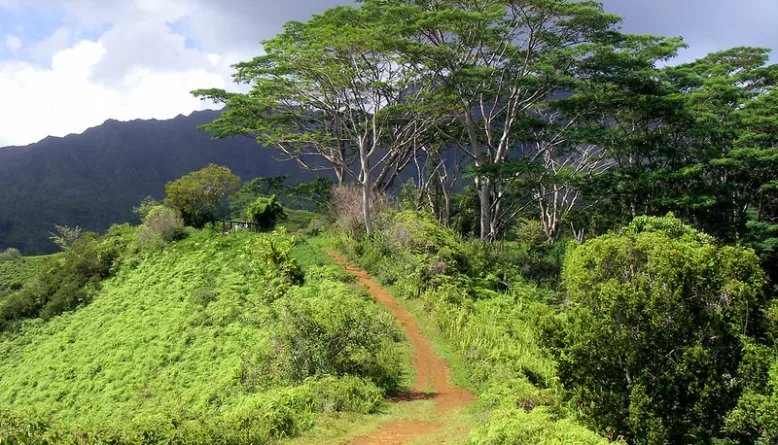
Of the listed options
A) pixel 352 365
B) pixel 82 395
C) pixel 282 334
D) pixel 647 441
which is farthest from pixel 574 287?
pixel 82 395

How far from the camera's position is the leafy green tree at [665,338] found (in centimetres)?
746

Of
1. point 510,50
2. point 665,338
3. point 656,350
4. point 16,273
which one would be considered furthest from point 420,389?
point 16,273

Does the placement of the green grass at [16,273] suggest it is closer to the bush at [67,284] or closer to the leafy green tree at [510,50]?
the bush at [67,284]

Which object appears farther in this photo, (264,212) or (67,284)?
(264,212)

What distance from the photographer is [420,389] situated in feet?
42.3

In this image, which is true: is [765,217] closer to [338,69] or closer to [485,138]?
[485,138]

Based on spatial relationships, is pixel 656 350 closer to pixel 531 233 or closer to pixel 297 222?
pixel 531 233

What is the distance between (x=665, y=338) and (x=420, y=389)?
6.44 meters

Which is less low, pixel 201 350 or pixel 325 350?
pixel 325 350

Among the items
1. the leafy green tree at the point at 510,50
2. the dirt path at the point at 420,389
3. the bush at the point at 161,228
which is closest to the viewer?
the dirt path at the point at 420,389

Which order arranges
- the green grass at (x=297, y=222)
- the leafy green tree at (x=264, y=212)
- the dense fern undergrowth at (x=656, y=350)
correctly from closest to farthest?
the dense fern undergrowth at (x=656, y=350) < the leafy green tree at (x=264, y=212) < the green grass at (x=297, y=222)

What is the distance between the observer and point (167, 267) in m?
25.1

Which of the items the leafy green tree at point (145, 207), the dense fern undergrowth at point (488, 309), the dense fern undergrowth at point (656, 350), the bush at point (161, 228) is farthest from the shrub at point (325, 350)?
the leafy green tree at point (145, 207)

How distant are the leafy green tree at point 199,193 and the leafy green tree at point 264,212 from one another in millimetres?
3220
